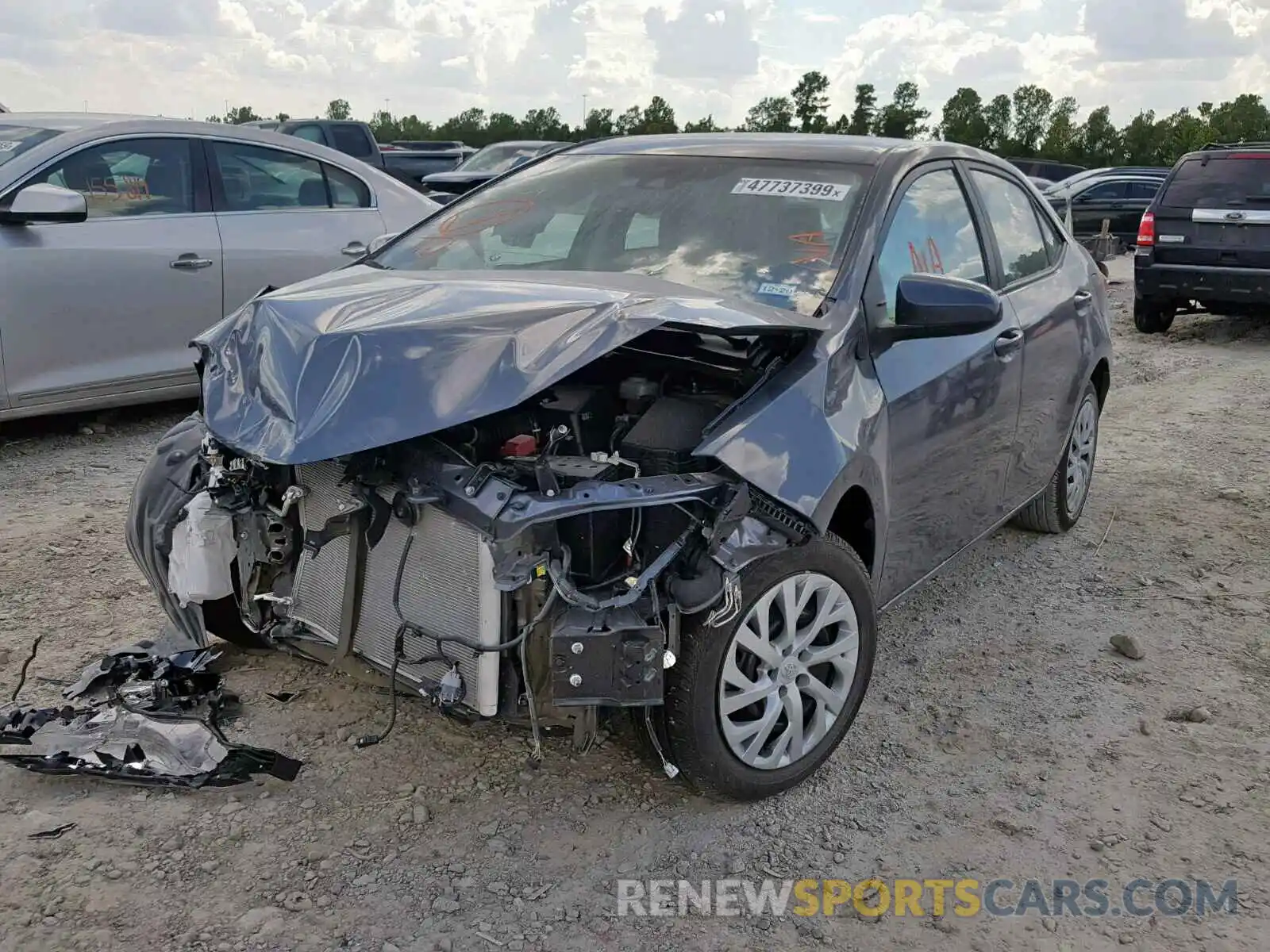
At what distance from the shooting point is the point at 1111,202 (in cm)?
2027

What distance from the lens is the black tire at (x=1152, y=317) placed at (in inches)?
457

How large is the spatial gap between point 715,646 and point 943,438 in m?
1.31

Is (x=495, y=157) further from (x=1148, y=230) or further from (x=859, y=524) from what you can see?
(x=859, y=524)

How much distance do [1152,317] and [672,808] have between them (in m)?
10.2

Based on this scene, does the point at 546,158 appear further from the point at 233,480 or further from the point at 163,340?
the point at 163,340

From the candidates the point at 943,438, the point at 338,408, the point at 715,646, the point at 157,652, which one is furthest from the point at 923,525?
the point at 157,652

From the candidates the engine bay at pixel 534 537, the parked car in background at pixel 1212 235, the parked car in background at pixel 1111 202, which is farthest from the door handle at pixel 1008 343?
the parked car in background at pixel 1111 202

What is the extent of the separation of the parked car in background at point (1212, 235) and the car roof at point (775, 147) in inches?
288

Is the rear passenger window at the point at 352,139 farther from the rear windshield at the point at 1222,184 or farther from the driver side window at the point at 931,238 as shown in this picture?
the driver side window at the point at 931,238

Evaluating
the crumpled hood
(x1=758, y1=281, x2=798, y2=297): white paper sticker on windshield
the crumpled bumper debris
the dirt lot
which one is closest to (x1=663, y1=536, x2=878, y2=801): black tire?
the dirt lot

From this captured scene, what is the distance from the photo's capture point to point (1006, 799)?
128 inches

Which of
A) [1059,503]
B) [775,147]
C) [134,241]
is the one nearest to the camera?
[775,147]

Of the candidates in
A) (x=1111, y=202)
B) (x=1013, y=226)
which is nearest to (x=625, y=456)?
(x=1013, y=226)

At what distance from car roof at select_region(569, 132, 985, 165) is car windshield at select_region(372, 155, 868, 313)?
55 millimetres
